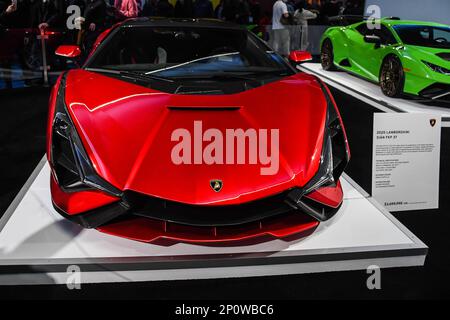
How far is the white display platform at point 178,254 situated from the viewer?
208cm

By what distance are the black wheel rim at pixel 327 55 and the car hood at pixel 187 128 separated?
239 inches

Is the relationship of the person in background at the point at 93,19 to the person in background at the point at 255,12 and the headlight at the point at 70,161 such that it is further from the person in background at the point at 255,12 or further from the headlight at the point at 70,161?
the headlight at the point at 70,161

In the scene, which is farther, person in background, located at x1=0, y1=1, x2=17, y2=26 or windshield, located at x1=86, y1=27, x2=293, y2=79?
person in background, located at x1=0, y1=1, x2=17, y2=26

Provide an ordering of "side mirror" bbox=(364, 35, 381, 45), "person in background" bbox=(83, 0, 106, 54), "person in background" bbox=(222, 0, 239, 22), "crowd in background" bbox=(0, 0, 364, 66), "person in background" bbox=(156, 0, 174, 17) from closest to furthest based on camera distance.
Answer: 1. "side mirror" bbox=(364, 35, 381, 45)
2. "person in background" bbox=(83, 0, 106, 54)
3. "crowd in background" bbox=(0, 0, 364, 66)
4. "person in background" bbox=(156, 0, 174, 17)
5. "person in background" bbox=(222, 0, 239, 22)

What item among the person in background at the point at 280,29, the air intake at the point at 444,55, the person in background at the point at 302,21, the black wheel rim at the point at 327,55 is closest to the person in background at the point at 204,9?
the person in background at the point at 280,29

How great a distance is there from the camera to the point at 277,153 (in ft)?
Result: 7.01

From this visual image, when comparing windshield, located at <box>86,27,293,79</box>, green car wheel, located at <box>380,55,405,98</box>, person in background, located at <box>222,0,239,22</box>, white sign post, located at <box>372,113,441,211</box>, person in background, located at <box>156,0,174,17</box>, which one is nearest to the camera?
white sign post, located at <box>372,113,441,211</box>

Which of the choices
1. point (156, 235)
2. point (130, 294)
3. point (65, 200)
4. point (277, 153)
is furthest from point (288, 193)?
point (65, 200)

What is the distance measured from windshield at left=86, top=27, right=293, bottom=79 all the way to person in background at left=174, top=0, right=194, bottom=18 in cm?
648

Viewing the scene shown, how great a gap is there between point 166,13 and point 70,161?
778 cm

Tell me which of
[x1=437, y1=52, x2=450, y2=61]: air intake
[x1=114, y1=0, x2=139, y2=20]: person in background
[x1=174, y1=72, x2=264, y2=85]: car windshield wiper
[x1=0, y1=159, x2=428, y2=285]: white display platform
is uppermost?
[x1=114, y1=0, x2=139, y2=20]: person in background

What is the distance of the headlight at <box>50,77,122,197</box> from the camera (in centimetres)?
203

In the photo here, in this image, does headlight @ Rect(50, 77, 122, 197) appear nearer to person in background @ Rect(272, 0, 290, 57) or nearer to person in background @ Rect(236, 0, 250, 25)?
person in background @ Rect(272, 0, 290, 57)

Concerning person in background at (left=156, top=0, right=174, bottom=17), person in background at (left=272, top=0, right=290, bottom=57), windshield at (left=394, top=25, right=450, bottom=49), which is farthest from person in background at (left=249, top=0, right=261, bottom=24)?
windshield at (left=394, top=25, right=450, bottom=49)
